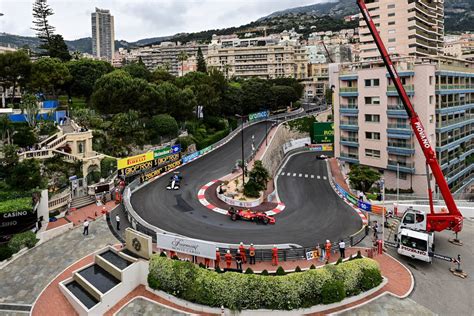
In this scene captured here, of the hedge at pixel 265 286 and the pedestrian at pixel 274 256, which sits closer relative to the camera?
the hedge at pixel 265 286

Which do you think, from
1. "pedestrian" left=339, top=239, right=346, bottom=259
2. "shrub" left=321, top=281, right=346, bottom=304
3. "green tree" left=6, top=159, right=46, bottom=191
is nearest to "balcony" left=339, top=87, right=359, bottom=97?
"pedestrian" left=339, top=239, right=346, bottom=259

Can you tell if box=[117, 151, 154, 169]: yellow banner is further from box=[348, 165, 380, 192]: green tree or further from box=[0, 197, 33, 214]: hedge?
box=[348, 165, 380, 192]: green tree

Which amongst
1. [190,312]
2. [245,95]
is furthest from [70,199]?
[245,95]

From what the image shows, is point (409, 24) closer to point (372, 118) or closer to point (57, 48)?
point (372, 118)

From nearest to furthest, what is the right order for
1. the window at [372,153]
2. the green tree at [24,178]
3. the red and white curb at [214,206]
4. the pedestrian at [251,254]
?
the pedestrian at [251,254] < the green tree at [24,178] < the red and white curb at [214,206] < the window at [372,153]

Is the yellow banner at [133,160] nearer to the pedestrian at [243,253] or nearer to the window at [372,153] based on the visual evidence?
the pedestrian at [243,253]

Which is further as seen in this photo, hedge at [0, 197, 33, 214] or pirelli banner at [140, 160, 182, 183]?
pirelli banner at [140, 160, 182, 183]

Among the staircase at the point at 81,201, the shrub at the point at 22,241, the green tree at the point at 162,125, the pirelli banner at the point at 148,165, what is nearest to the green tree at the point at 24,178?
the staircase at the point at 81,201
